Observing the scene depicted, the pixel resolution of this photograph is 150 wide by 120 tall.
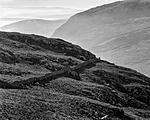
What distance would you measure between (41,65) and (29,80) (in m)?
22.9

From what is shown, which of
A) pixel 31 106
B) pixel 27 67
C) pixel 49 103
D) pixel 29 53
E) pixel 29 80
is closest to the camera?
pixel 31 106

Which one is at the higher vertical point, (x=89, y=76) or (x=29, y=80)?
(x=29, y=80)

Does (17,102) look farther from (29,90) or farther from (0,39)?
(0,39)

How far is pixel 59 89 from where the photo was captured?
179 ft

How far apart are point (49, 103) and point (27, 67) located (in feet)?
104

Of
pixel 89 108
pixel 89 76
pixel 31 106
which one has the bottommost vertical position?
pixel 89 76

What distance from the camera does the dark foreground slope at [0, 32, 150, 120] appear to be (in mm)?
38562

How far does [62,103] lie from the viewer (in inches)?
1700

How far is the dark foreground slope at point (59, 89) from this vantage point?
127ft

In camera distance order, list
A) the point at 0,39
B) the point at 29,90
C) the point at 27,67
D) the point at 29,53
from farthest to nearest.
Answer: the point at 0,39
the point at 29,53
the point at 27,67
the point at 29,90

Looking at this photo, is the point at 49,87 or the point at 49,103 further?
the point at 49,87

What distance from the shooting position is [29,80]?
54250 millimetres

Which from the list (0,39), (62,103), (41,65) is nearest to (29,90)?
(62,103)

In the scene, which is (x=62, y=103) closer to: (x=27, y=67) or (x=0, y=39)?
(x=27, y=67)
